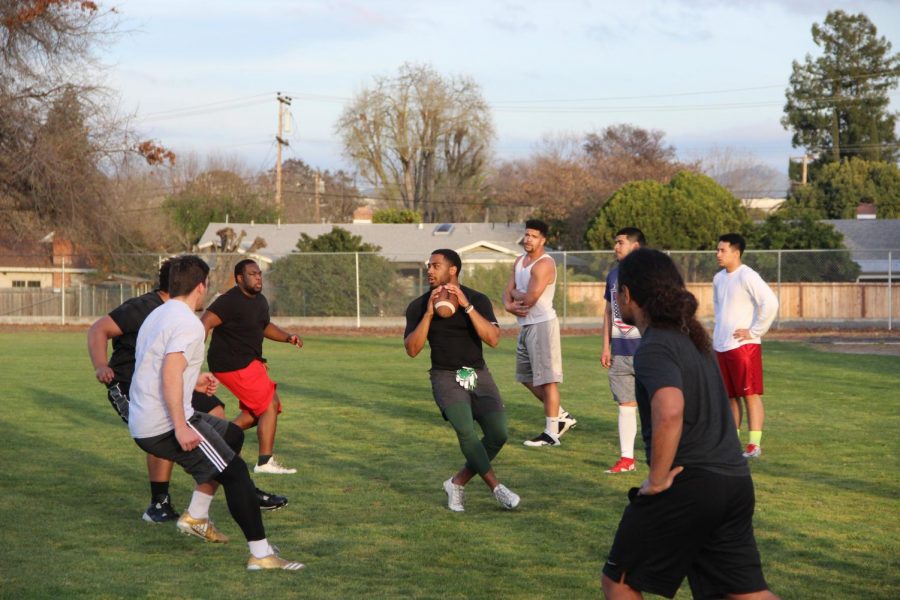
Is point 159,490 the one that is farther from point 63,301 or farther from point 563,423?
point 63,301

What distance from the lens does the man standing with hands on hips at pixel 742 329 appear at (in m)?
10.2

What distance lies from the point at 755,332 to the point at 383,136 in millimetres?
58178

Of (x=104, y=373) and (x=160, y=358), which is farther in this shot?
(x=104, y=373)

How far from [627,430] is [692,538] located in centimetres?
547

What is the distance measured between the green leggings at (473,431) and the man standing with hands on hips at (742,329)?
2.93m

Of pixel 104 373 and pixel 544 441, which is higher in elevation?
pixel 104 373

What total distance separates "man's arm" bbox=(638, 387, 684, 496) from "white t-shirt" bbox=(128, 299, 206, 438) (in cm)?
316

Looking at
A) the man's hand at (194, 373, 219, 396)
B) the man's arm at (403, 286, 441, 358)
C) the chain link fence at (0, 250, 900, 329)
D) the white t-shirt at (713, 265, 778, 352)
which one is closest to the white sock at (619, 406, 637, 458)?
the white t-shirt at (713, 265, 778, 352)

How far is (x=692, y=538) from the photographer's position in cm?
432

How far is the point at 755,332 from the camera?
33.8 ft

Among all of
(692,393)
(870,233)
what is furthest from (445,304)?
(870,233)

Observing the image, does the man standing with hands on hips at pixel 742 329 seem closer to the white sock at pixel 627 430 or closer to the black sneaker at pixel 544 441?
the white sock at pixel 627 430

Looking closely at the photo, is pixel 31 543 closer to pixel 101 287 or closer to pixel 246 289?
pixel 246 289

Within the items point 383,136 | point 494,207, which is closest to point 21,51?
point 383,136
